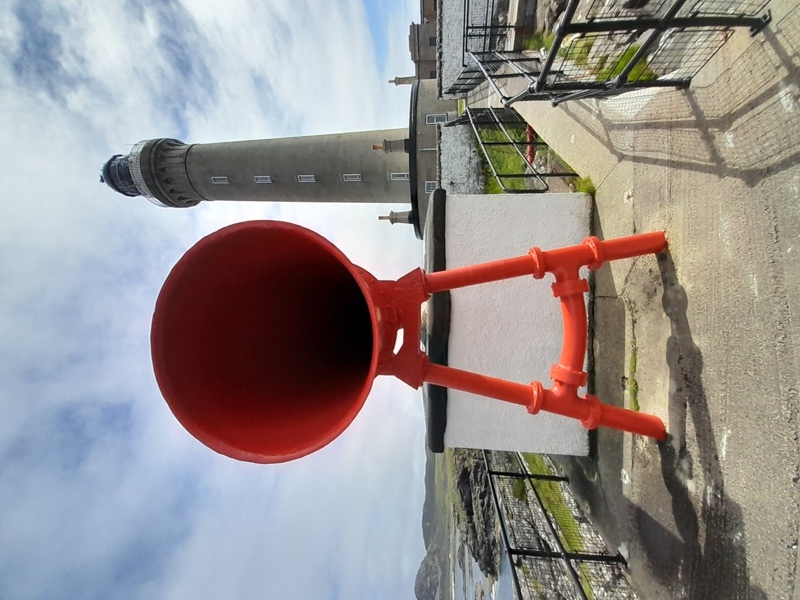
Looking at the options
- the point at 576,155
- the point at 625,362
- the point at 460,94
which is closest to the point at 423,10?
the point at 460,94

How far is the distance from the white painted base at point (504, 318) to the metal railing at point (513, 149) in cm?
156

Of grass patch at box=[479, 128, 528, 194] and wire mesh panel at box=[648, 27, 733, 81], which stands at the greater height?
grass patch at box=[479, 128, 528, 194]

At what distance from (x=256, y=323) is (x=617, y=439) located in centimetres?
378

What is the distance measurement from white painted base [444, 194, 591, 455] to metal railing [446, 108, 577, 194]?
156 centimetres

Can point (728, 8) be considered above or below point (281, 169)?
below

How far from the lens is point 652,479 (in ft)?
14.2

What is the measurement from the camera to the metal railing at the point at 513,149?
7621 millimetres

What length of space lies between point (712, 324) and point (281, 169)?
1521 cm

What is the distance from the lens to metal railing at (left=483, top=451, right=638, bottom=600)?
512 centimetres

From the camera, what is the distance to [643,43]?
3.86 metres

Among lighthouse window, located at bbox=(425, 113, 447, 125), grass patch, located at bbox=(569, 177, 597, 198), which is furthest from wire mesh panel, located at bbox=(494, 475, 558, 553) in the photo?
lighthouse window, located at bbox=(425, 113, 447, 125)

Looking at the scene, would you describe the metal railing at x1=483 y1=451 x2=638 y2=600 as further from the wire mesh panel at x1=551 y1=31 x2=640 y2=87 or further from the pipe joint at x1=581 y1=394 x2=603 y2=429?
the wire mesh panel at x1=551 y1=31 x2=640 y2=87

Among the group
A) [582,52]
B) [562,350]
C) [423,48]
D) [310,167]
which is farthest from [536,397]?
[423,48]

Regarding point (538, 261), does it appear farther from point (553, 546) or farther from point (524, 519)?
point (524, 519)
